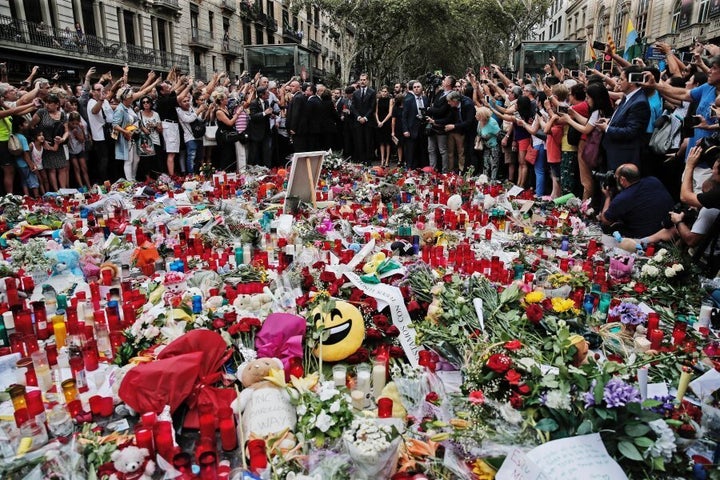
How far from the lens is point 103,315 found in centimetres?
331

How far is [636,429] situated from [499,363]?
1.93ft

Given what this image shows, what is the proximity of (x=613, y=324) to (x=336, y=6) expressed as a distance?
1197 inches

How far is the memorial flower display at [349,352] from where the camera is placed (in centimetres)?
209

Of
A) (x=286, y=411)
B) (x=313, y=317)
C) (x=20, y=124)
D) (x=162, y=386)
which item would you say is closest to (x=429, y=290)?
(x=313, y=317)

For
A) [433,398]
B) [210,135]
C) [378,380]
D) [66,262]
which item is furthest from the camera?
[210,135]

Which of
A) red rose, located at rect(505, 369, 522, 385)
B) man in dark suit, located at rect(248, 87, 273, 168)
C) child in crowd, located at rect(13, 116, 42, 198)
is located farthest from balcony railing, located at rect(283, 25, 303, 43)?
red rose, located at rect(505, 369, 522, 385)

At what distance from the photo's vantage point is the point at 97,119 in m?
8.10

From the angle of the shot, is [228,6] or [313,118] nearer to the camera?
[313,118]

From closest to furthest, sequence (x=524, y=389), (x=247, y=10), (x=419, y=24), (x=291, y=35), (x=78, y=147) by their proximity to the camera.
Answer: (x=524, y=389)
(x=78, y=147)
(x=419, y=24)
(x=247, y=10)
(x=291, y=35)

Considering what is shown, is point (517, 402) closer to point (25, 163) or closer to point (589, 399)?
point (589, 399)

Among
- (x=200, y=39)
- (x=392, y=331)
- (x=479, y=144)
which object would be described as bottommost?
(x=392, y=331)

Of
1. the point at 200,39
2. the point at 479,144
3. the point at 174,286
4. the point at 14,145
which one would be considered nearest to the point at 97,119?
the point at 14,145

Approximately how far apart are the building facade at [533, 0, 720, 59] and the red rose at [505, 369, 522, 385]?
13.9 m

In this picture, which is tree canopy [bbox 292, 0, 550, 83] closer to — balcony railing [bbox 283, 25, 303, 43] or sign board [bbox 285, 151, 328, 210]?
balcony railing [bbox 283, 25, 303, 43]
